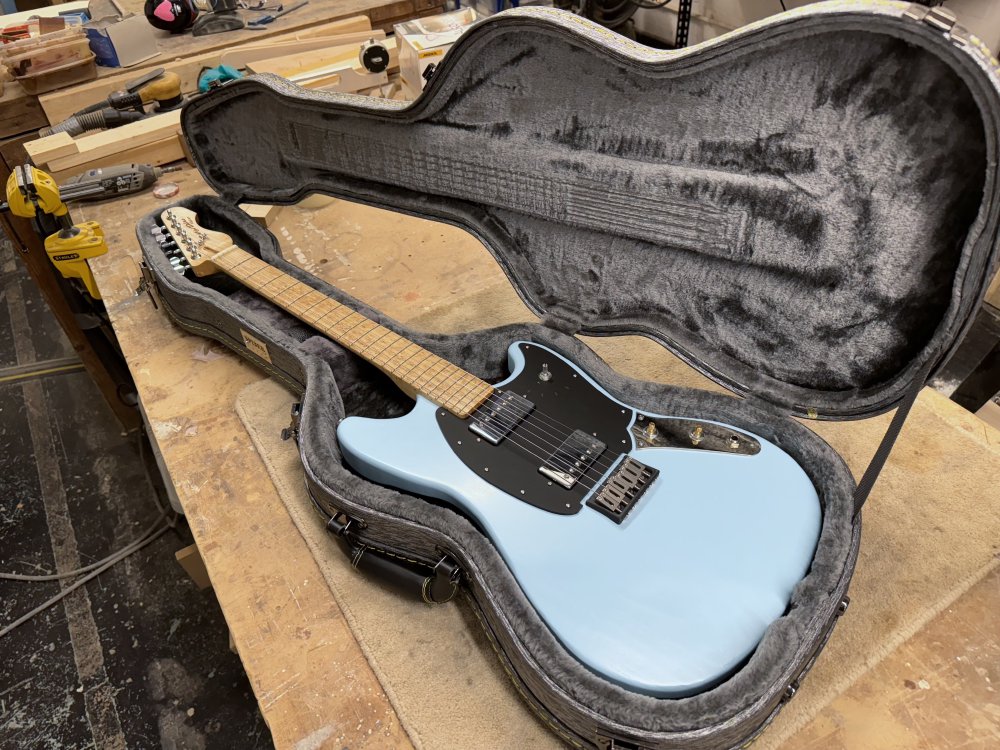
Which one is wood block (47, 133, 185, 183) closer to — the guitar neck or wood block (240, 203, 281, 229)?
wood block (240, 203, 281, 229)

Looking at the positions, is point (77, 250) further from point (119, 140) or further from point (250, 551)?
point (250, 551)

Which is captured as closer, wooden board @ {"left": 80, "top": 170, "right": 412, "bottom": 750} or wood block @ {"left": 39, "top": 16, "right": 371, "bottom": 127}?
wooden board @ {"left": 80, "top": 170, "right": 412, "bottom": 750}

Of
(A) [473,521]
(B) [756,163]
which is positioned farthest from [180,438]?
(B) [756,163]

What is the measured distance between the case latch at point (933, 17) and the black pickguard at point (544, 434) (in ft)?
1.82

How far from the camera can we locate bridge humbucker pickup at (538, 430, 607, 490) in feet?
2.62

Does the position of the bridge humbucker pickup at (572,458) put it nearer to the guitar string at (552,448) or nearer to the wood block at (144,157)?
the guitar string at (552,448)

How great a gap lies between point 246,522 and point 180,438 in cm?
22

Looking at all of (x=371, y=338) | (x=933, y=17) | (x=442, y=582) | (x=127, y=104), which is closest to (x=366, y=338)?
(x=371, y=338)

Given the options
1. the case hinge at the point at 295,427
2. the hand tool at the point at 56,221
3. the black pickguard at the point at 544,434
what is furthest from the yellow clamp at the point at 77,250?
the black pickguard at the point at 544,434

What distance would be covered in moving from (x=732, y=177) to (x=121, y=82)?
1.79 meters

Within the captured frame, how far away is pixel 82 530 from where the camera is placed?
5.20ft

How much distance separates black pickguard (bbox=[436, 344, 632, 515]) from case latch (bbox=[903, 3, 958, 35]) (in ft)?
1.82

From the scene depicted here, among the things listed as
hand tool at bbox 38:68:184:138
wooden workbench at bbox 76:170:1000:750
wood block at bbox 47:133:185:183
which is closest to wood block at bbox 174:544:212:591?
wooden workbench at bbox 76:170:1000:750

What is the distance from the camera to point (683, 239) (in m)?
0.87
